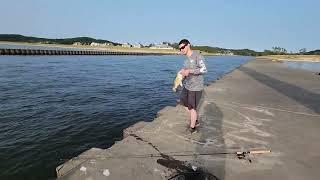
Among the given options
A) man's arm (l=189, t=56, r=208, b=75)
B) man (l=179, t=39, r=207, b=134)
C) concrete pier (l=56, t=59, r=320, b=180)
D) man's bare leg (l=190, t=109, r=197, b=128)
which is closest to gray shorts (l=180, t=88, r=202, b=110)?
man (l=179, t=39, r=207, b=134)

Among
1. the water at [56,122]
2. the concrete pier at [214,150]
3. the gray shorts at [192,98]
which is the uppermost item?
the gray shorts at [192,98]

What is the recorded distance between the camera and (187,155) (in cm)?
643

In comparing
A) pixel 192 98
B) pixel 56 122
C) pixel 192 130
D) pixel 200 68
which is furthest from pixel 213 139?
pixel 56 122

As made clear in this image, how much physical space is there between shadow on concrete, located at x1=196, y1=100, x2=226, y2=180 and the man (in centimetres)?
51

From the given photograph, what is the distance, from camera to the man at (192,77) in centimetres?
755

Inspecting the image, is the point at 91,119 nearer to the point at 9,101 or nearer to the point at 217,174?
the point at 9,101

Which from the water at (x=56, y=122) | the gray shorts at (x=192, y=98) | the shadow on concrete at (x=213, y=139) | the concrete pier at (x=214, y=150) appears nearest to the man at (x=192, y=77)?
the gray shorts at (x=192, y=98)

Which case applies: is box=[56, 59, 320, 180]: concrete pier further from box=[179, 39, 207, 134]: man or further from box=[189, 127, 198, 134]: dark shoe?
box=[179, 39, 207, 134]: man

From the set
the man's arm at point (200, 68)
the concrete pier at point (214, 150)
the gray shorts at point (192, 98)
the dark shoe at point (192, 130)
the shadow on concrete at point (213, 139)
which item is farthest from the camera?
the dark shoe at point (192, 130)

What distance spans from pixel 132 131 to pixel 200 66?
236cm

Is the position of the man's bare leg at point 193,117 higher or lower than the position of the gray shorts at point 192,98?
lower

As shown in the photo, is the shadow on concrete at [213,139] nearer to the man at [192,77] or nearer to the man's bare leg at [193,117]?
the man's bare leg at [193,117]

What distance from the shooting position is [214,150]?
22.2 feet

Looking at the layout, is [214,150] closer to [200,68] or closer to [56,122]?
[200,68]
